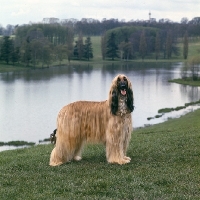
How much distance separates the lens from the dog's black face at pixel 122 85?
10094mm

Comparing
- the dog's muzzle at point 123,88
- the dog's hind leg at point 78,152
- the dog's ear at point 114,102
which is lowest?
the dog's hind leg at point 78,152

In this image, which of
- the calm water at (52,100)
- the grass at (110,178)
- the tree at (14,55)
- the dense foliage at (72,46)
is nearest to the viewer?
the grass at (110,178)

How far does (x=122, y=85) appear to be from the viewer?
1009 cm

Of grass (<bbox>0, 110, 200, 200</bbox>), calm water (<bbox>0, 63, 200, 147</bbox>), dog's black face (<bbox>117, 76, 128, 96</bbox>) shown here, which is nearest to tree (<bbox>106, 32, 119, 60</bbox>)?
calm water (<bbox>0, 63, 200, 147</bbox>)

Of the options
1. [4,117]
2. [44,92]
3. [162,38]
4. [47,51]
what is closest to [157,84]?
[44,92]

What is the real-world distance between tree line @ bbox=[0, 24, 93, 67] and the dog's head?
4444 inches

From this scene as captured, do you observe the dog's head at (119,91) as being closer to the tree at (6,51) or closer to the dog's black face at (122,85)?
the dog's black face at (122,85)

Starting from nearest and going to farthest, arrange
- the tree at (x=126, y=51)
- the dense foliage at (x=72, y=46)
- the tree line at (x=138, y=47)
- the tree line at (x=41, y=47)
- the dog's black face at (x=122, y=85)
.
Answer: the dog's black face at (x=122, y=85)
the tree line at (x=41, y=47)
the dense foliage at (x=72, y=46)
the tree line at (x=138, y=47)
the tree at (x=126, y=51)

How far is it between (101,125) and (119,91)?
43.2 inches

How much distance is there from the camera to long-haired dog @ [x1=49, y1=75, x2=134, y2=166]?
10273mm

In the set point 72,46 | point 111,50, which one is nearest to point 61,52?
point 72,46

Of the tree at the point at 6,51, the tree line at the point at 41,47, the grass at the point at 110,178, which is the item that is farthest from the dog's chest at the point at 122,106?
the tree at the point at 6,51

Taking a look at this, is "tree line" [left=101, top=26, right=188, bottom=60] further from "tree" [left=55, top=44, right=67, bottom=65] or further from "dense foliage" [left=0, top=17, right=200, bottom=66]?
"tree" [left=55, top=44, right=67, bottom=65]

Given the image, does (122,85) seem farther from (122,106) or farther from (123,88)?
(122,106)
